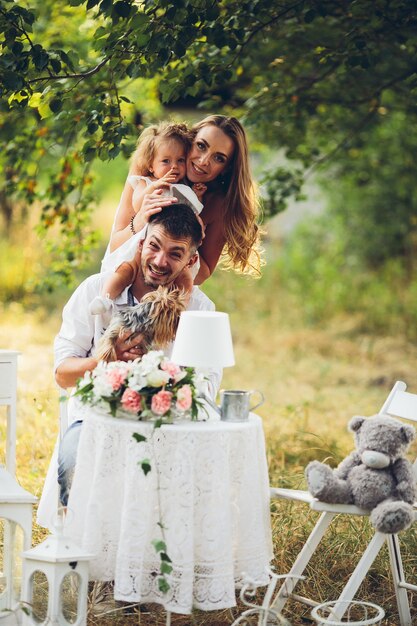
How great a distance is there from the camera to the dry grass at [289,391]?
4465 millimetres

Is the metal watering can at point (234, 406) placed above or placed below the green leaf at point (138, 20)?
below

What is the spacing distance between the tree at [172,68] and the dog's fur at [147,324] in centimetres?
115

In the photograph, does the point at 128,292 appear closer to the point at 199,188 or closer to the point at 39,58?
the point at 199,188

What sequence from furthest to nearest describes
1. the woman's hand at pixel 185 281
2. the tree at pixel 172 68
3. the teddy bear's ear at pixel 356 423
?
the tree at pixel 172 68, the woman's hand at pixel 185 281, the teddy bear's ear at pixel 356 423

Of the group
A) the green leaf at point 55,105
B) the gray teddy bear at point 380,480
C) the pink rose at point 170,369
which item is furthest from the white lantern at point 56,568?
the green leaf at point 55,105

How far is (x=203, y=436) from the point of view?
136 inches

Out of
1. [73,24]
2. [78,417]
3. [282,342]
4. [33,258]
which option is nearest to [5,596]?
[78,417]

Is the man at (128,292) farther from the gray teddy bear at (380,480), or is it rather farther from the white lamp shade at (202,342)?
the gray teddy bear at (380,480)

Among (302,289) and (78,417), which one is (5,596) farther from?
(302,289)

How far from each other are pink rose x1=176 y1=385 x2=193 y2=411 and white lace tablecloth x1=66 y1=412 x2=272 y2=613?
8cm

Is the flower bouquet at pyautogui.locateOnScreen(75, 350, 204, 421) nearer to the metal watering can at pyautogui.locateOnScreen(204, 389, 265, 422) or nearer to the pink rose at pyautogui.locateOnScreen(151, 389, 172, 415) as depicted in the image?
the pink rose at pyautogui.locateOnScreen(151, 389, 172, 415)

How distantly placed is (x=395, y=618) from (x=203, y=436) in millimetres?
1367

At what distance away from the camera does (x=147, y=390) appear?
11.5ft

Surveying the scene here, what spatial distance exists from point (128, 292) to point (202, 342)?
84cm
